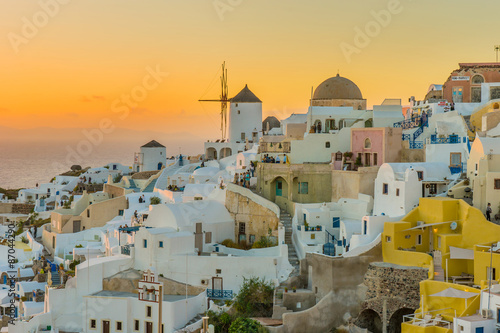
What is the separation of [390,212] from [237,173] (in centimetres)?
983

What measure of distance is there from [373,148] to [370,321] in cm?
939

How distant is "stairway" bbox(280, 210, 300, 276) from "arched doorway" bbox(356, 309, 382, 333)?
3.55 meters

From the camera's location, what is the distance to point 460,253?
26797 mm

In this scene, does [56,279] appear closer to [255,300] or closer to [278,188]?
[255,300]

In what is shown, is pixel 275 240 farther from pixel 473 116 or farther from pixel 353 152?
pixel 473 116

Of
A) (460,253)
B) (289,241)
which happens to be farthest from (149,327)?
(460,253)

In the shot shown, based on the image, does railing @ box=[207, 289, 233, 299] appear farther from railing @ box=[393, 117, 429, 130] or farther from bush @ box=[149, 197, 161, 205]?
railing @ box=[393, 117, 429, 130]

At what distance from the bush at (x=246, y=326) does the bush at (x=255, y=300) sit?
4.21 feet

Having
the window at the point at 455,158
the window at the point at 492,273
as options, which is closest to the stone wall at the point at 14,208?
the window at the point at 455,158

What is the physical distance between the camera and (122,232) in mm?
34031

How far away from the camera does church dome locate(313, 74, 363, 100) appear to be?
4262 centimetres

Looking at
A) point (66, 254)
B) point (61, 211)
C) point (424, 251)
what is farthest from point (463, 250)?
point (61, 211)

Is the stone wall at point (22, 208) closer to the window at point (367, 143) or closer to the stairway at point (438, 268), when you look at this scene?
the window at point (367, 143)

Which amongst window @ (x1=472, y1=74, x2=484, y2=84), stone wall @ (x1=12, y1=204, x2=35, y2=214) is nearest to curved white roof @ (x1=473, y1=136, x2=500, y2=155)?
window @ (x1=472, y1=74, x2=484, y2=84)
